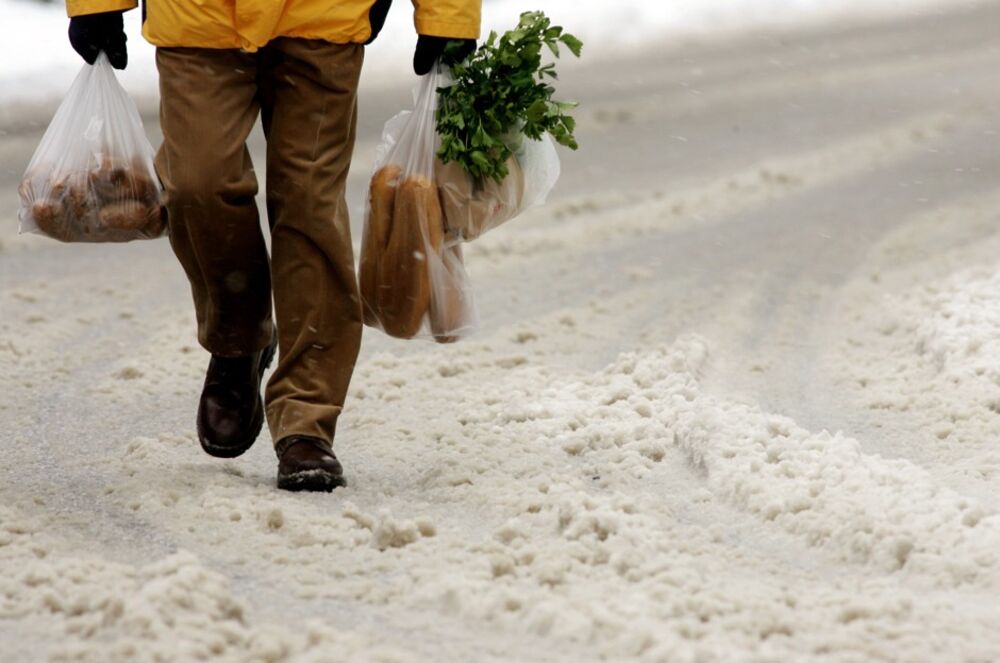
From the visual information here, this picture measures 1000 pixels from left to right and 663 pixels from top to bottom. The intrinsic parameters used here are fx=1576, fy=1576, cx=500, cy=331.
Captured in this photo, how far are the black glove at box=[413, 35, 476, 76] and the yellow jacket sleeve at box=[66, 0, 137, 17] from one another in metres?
0.68

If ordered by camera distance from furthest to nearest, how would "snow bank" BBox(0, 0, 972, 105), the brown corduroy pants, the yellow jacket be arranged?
"snow bank" BBox(0, 0, 972, 105) < the brown corduroy pants < the yellow jacket

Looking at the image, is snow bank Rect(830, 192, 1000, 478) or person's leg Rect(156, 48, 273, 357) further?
snow bank Rect(830, 192, 1000, 478)

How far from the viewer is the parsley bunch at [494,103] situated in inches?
147

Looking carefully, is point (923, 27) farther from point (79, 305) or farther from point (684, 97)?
point (79, 305)

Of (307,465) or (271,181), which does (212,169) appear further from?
(307,465)

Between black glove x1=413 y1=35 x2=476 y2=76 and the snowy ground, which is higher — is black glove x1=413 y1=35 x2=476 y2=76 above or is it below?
above

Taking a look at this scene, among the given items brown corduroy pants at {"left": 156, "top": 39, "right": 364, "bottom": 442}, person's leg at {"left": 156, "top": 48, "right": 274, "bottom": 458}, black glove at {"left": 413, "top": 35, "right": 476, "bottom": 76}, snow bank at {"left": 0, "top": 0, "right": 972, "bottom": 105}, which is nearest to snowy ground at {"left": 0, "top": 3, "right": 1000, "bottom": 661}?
person's leg at {"left": 156, "top": 48, "right": 274, "bottom": 458}

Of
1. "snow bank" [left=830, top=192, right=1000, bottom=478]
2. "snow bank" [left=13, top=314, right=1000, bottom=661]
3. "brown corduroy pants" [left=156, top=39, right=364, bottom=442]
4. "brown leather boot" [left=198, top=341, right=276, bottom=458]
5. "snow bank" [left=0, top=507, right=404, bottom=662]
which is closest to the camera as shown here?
"snow bank" [left=0, top=507, right=404, bottom=662]

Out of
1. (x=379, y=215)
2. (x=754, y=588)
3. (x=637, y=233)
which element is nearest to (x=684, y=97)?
(x=637, y=233)

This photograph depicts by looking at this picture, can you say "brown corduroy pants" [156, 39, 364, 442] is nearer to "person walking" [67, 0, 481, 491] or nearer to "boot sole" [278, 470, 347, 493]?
"person walking" [67, 0, 481, 491]

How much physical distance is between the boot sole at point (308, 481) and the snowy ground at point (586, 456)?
4 cm

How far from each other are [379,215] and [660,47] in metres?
8.68

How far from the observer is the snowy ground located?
271cm

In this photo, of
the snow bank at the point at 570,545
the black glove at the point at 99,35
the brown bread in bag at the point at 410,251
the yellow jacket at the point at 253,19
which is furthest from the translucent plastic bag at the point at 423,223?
the black glove at the point at 99,35
